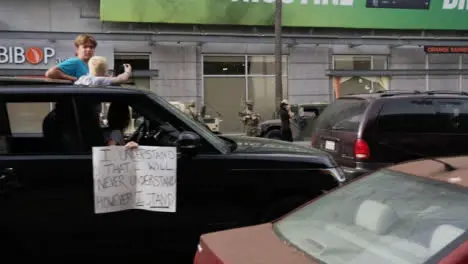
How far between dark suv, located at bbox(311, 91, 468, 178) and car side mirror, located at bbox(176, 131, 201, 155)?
3364 millimetres

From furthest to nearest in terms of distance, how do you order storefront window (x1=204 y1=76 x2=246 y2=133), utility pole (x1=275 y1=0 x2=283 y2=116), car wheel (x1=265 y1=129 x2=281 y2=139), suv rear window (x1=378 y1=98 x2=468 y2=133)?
1. storefront window (x1=204 y1=76 x2=246 y2=133)
2. utility pole (x1=275 y1=0 x2=283 y2=116)
3. car wheel (x1=265 y1=129 x2=281 y2=139)
4. suv rear window (x1=378 y1=98 x2=468 y2=133)

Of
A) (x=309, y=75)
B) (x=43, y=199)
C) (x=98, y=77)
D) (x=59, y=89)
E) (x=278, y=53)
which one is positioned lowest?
(x=43, y=199)

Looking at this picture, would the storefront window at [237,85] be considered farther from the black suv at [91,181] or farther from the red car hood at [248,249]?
the red car hood at [248,249]

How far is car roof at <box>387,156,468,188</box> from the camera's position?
251 cm

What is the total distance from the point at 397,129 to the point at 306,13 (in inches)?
559

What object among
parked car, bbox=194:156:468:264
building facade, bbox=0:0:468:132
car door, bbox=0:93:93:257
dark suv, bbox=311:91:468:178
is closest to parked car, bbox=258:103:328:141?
building facade, bbox=0:0:468:132

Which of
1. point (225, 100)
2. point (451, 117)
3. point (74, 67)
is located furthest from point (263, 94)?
point (74, 67)

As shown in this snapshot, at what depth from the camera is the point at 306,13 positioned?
20.7 meters

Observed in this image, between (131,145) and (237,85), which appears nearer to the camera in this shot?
(131,145)

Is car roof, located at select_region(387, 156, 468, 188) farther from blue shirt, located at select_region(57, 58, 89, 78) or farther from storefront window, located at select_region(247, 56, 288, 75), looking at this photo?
storefront window, located at select_region(247, 56, 288, 75)

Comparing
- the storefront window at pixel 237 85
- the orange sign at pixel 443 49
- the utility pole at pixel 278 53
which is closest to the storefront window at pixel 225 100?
the storefront window at pixel 237 85

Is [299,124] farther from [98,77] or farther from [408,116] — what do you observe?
[98,77]

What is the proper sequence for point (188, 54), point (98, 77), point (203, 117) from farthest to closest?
1. point (188, 54)
2. point (203, 117)
3. point (98, 77)

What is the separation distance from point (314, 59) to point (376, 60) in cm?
295
